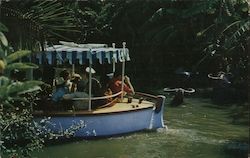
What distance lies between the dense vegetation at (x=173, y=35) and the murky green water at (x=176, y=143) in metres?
4.39

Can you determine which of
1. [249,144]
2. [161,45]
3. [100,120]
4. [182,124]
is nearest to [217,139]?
[249,144]

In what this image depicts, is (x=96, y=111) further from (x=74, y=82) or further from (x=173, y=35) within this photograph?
(x=173, y=35)

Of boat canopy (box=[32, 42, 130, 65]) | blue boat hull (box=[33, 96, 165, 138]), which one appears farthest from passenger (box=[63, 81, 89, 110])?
boat canopy (box=[32, 42, 130, 65])

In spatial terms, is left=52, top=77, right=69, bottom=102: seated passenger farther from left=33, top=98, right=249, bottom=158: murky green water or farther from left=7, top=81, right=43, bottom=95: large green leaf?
left=7, top=81, right=43, bottom=95: large green leaf

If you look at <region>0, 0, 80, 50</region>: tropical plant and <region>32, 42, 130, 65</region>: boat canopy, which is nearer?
<region>0, 0, 80, 50</region>: tropical plant

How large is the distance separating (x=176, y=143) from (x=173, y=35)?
1249 centimetres

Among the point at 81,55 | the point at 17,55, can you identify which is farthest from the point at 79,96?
the point at 17,55

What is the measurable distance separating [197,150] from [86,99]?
7.74ft

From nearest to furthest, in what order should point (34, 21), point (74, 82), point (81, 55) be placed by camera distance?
point (34, 21) → point (81, 55) → point (74, 82)

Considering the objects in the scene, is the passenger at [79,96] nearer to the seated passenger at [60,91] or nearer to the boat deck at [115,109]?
the seated passenger at [60,91]

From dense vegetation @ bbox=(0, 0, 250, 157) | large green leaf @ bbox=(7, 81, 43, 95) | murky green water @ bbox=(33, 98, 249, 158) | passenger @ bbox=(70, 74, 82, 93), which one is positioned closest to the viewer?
large green leaf @ bbox=(7, 81, 43, 95)

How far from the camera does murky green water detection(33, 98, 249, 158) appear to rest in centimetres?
935

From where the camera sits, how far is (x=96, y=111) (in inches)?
396

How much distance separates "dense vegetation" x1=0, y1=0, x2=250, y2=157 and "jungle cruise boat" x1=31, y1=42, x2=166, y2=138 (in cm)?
585
